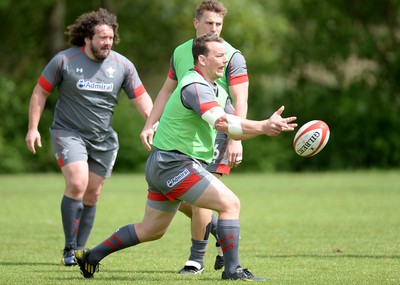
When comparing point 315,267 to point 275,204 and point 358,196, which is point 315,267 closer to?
point 275,204

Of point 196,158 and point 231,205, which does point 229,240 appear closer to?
point 231,205

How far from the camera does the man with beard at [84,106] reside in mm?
8852

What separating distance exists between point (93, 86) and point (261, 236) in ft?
10.4

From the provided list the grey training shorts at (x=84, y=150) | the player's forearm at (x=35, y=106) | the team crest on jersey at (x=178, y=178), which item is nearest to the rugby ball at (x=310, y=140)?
the team crest on jersey at (x=178, y=178)

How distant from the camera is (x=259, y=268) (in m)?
7.98

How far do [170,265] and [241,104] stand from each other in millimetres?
1664

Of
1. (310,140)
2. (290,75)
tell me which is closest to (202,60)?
(310,140)

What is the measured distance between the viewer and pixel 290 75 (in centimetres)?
2872

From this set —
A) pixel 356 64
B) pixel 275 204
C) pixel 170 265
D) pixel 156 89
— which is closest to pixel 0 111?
pixel 156 89

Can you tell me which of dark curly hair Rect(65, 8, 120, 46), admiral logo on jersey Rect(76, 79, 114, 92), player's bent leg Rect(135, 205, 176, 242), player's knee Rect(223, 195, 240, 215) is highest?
dark curly hair Rect(65, 8, 120, 46)

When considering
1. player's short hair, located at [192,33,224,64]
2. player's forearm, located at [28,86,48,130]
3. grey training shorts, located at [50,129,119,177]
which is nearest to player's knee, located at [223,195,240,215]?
player's short hair, located at [192,33,224,64]

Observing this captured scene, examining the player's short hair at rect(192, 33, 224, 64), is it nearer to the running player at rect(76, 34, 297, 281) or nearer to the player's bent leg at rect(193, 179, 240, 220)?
the running player at rect(76, 34, 297, 281)

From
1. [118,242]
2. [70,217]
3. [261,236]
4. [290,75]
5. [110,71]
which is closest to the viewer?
[118,242]

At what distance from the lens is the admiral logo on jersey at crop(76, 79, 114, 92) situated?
8953mm
